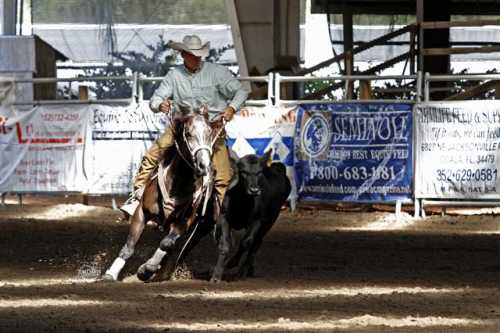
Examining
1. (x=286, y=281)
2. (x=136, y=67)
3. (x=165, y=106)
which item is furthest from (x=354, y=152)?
(x=136, y=67)

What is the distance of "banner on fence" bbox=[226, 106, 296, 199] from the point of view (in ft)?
64.5

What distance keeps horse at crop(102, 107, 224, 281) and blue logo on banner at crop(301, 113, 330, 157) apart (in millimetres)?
8038

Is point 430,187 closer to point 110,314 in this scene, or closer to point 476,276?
point 476,276

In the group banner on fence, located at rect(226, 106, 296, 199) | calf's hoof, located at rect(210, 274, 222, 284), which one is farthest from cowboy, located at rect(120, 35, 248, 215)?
banner on fence, located at rect(226, 106, 296, 199)

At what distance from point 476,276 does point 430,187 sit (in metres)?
6.41

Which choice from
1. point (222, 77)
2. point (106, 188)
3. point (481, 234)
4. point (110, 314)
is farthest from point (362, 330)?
point (106, 188)

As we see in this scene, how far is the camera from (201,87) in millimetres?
11781

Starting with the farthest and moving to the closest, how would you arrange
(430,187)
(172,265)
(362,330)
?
(430,187) < (172,265) < (362,330)

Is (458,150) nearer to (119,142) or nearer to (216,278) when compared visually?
(119,142)

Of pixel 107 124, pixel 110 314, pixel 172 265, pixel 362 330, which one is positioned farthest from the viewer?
pixel 107 124

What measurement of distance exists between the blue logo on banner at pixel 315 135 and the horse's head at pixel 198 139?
27.9ft

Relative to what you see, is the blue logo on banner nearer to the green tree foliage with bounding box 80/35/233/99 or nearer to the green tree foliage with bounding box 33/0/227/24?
the green tree foliage with bounding box 80/35/233/99

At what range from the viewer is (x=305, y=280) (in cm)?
1208

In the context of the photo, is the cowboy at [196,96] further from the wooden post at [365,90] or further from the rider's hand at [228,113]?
the wooden post at [365,90]
